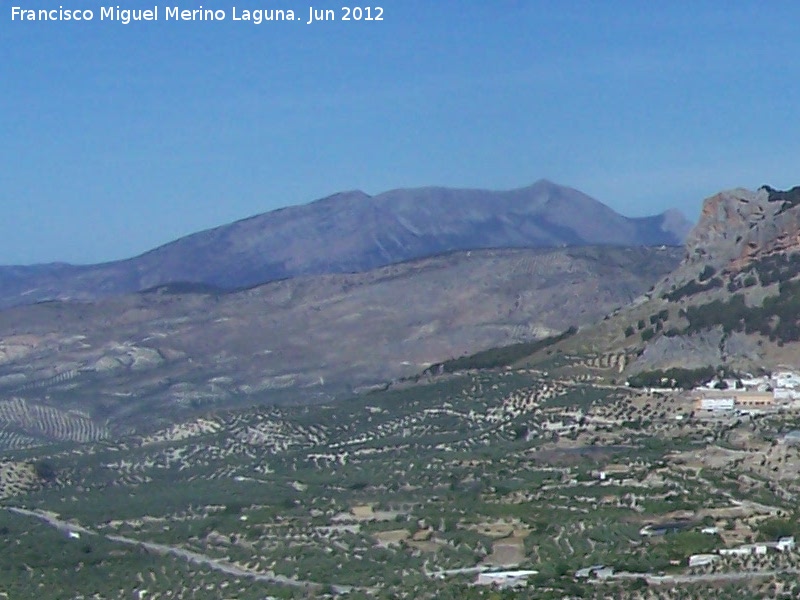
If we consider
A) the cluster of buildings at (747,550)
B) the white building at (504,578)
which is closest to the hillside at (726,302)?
the cluster of buildings at (747,550)

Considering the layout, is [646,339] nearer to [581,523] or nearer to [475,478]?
[475,478]

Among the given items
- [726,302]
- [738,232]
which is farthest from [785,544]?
[738,232]

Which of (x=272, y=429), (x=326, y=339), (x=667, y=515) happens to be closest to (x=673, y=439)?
(x=667, y=515)

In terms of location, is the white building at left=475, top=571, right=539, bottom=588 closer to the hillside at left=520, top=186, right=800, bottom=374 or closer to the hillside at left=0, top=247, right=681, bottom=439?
the hillside at left=520, top=186, right=800, bottom=374

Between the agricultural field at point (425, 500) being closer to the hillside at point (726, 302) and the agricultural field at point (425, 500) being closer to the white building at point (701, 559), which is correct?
the white building at point (701, 559)

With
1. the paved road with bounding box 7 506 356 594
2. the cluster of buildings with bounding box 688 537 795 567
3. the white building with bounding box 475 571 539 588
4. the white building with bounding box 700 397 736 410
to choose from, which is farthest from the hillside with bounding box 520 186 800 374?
the white building with bounding box 475 571 539 588

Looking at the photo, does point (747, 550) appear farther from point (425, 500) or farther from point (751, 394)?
point (751, 394)
